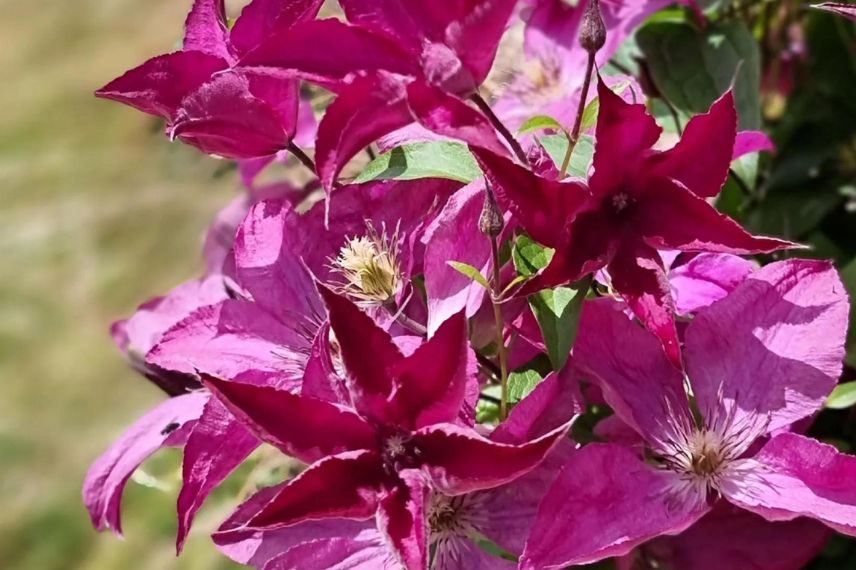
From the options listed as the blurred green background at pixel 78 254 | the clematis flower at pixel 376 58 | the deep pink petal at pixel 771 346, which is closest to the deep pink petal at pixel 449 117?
the clematis flower at pixel 376 58

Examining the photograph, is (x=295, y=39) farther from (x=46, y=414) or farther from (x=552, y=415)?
(x=46, y=414)

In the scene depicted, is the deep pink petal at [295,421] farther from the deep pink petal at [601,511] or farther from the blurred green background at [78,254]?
the blurred green background at [78,254]

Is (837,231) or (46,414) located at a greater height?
(837,231)

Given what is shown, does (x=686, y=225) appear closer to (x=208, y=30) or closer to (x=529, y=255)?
(x=529, y=255)

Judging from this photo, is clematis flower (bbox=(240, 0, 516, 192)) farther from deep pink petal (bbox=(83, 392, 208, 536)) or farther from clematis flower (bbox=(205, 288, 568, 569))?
deep pink petal (bbox=(83, 392, 208, 536))

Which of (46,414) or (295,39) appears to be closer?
(295,39)

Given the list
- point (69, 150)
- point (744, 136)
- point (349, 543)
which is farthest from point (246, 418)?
point (69, 150)

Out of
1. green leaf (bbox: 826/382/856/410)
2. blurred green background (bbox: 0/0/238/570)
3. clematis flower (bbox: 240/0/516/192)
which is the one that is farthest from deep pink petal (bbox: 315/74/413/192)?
blurred green background (bbox: 0/0/238/570)
